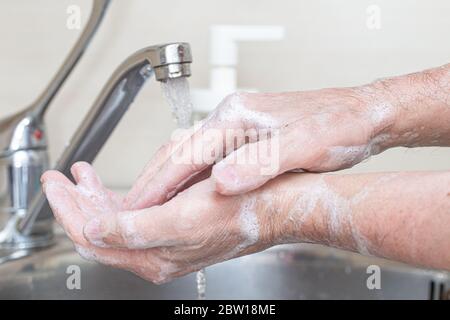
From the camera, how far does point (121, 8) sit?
80cm

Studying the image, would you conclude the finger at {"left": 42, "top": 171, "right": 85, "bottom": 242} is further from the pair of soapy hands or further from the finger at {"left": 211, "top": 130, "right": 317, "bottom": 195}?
the finger at {"left": 211, "top": 130, "right": 317, "bottom": 195}

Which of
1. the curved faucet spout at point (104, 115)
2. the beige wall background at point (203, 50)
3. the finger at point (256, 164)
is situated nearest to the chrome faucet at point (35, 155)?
the curved faucet spout at point (104, 115)

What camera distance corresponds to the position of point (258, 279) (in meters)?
0.73

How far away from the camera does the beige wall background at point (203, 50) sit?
792mm

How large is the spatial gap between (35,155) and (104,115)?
4.4 inches

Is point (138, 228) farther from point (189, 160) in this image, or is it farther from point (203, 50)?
point (203, 50)

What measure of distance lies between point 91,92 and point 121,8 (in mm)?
114

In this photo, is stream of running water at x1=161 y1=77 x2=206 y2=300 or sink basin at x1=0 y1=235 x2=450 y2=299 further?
sink basin at x1=0 y1=235 x2=450 y2=299

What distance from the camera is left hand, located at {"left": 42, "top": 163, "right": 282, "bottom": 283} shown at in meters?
0.43

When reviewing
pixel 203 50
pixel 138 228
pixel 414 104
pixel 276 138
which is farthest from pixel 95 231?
pixel 203 50

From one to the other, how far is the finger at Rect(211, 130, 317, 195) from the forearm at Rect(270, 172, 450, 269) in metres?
0.02

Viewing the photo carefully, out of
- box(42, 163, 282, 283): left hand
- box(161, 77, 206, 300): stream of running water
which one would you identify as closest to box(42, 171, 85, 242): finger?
box(42, 163, 282, 283): left hand

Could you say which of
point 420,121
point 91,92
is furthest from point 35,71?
point 420,121

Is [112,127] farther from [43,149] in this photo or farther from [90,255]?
[90,255]
